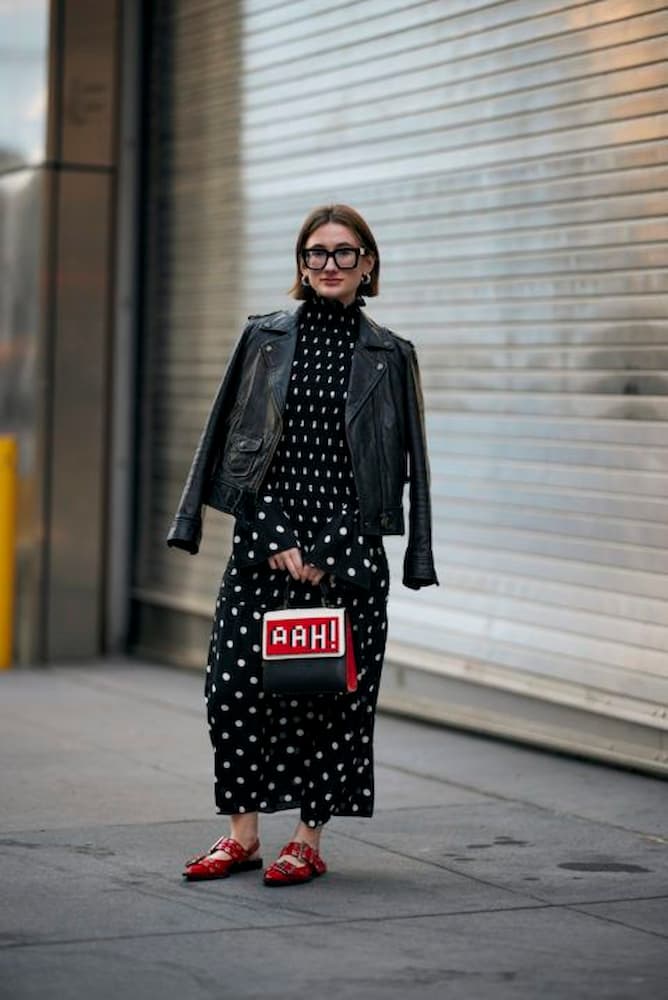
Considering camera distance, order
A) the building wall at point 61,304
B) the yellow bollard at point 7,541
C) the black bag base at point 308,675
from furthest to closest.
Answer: the building wall at point 61,304 < the yellow bollard at point 7,541 < the black bag base at point 308,675

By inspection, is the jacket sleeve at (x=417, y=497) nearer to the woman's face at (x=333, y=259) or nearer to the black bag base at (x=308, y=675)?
the woman's face at (x=333, y=259)

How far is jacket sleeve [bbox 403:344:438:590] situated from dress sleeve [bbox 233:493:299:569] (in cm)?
36

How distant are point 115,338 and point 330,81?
7.35ft

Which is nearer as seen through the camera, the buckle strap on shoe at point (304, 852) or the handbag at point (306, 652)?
the handbag at point (306, 652)

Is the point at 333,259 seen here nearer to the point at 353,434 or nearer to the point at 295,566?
the point at 353,434

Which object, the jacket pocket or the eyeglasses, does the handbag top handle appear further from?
the eyeglasses

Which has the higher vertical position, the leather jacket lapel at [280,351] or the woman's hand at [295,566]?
the leather jacket lapel at [280,351]

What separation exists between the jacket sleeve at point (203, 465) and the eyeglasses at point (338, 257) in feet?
0.94

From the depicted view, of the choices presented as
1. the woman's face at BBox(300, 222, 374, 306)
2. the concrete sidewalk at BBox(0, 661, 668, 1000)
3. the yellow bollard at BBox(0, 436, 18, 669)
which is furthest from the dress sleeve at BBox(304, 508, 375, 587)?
the yellow bollard at BBox(0, 436, 18, 669)

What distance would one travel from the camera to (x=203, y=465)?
5.99m

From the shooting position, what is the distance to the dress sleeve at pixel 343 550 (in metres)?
5.82

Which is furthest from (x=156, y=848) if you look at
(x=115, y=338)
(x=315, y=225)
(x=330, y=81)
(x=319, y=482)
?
(x=115, y=338)

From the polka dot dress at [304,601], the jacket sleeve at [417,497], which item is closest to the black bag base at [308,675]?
the polka dot dress at [304,601]

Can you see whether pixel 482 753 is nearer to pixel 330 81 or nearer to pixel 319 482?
pixel 319 482
